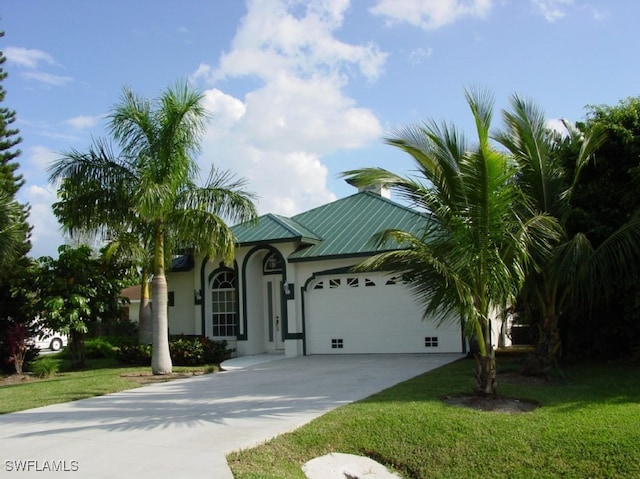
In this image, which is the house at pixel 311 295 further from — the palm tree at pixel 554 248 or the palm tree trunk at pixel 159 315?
the palm tree at pixel 554 248

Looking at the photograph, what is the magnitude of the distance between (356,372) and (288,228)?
6.14 m

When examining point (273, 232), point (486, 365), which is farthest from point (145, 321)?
point (486, 365)

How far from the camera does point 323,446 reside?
275 inches

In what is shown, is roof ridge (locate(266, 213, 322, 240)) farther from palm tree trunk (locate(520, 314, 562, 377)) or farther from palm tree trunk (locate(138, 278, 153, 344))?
palm tree trunk (locate(520, 314, 562, 377))

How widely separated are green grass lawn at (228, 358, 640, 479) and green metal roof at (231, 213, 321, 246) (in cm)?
878

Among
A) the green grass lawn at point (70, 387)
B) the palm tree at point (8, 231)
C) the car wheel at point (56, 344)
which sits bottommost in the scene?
the green grass lawn at point (70, 387)

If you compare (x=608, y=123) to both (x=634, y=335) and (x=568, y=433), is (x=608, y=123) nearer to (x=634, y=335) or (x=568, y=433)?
(x=634, y=335)

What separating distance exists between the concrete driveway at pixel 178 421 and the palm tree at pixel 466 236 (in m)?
2.31

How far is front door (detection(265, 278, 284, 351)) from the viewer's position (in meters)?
18.2

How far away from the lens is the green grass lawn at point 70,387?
10527mm

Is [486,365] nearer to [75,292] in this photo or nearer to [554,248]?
[554,248]

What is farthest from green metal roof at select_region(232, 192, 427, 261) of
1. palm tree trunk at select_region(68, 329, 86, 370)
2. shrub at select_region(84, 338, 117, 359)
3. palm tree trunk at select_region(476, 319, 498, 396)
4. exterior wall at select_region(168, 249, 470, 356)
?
shrub at select_region(84, 338, 117, 359)

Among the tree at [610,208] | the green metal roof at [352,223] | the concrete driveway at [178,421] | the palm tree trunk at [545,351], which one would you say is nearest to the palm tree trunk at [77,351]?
the concrete driveway at [178,421]

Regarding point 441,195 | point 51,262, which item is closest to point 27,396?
point 51,262
